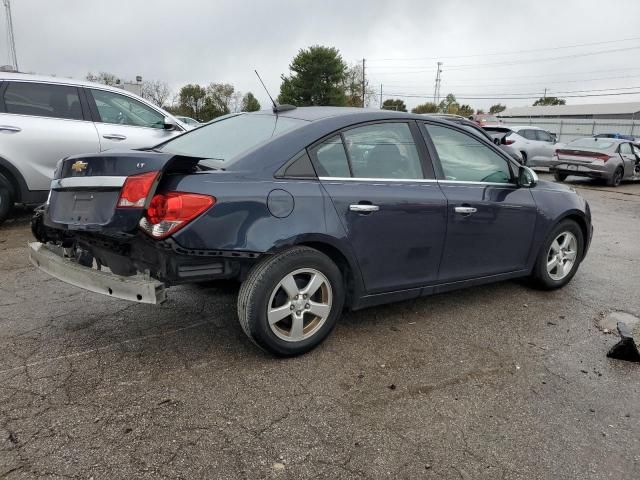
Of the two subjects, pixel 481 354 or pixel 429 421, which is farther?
pixel 481 354

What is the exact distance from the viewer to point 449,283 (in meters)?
3.89

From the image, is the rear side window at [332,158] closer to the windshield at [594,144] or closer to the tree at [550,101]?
the windshield at [594,144]

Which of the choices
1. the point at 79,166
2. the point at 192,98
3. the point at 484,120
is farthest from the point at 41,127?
the point at 192,98

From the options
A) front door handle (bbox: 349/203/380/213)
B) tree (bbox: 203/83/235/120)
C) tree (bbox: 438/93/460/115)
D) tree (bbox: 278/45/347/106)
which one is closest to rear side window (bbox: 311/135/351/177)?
front door handle (bbox: 349/203/380/213)

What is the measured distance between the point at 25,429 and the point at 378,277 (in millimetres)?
2211

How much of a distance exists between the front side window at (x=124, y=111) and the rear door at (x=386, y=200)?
4.62 meters

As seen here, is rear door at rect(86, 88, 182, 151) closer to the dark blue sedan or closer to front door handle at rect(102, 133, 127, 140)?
front door handle at rect(102, 133, 127, 140)

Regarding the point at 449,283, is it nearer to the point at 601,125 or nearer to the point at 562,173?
the point at 562,173

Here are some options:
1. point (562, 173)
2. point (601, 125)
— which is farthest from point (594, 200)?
point (601, 125)

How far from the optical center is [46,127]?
20.4 ft

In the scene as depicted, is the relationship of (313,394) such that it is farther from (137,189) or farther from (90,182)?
(90,182)

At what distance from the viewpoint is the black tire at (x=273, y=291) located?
9.61 ft

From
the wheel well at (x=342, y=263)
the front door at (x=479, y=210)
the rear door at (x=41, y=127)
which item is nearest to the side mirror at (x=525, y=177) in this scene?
the front door at (x=479, y=210)

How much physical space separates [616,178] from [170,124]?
13.7m
